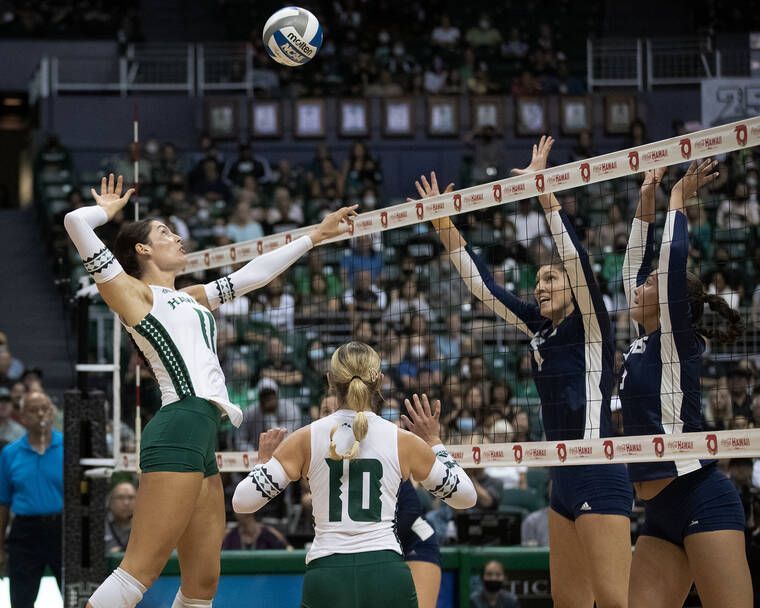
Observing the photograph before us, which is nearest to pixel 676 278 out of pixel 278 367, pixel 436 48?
pixel 278 367

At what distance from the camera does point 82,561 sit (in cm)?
727

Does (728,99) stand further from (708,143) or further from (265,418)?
(708,143)

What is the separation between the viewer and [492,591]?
7824 millimetres

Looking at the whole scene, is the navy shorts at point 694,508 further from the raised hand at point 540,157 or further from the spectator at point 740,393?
the spectator at point 740,393

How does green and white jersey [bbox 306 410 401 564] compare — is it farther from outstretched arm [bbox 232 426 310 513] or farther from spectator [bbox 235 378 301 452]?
spectator [bbox 235 378 301 452]

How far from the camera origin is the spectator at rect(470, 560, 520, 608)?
7820 millimetres

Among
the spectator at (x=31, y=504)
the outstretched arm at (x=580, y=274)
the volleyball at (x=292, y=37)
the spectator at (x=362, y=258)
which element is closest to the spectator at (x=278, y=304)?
the spectator at (x=362, y=258)

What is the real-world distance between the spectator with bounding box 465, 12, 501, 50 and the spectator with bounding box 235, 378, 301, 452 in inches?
450

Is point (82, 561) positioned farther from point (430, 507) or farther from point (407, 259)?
point (407, 259)

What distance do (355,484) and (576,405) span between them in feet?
6.23

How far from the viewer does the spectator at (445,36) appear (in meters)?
20.1

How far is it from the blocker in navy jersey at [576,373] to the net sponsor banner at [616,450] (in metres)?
0.09

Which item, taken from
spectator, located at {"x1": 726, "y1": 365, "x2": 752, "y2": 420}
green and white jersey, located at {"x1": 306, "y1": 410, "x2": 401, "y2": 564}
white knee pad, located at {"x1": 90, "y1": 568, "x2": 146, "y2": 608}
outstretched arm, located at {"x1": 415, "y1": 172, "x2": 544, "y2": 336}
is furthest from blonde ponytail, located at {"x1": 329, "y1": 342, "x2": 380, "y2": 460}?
spectator, located at {"x1": 726, "y1": 365, "x2": 752, "y2": 420}

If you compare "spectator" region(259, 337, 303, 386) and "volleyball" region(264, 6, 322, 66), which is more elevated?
"volleyball" region(264, 6, 322, 66)
